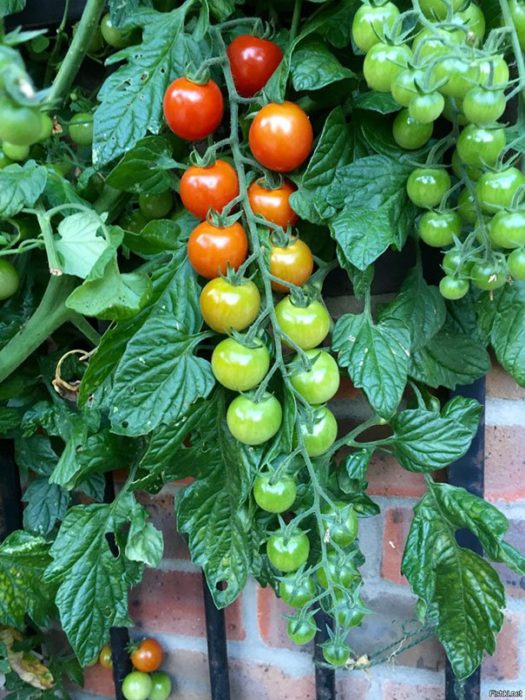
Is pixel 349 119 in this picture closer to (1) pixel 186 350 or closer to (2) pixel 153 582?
(1) pixel 186 350

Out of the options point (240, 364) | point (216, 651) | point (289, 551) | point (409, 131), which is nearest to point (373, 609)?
point (216, 651)

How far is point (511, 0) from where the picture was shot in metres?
0.43

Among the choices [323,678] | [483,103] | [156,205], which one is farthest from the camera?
[323,678]

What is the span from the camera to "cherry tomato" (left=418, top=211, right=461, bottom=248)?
1.47 ft

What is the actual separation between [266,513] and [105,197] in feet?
1.07

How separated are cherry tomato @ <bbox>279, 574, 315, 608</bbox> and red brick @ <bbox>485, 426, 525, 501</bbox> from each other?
259mm

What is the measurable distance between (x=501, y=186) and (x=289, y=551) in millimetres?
293

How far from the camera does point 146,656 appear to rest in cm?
78

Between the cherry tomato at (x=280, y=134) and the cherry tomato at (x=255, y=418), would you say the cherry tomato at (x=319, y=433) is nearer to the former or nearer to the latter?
the cherry tomato at (x=255, y=418)

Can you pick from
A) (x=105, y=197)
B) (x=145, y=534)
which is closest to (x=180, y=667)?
(x=145, y=534)

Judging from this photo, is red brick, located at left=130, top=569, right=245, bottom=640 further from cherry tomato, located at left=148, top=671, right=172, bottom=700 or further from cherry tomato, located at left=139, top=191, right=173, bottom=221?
cherry tomato, located at left=139, top=191, right=173, bottom=221

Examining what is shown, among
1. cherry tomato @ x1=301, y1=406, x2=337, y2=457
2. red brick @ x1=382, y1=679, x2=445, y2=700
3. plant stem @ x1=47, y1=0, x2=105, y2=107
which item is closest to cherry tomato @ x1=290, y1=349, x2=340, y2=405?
cherry tomato @ x1=301, y1=406, x2=337, y2=457

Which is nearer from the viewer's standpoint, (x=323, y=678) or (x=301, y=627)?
(x=301, y=627)

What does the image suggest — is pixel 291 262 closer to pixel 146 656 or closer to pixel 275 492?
pixel 275 492
